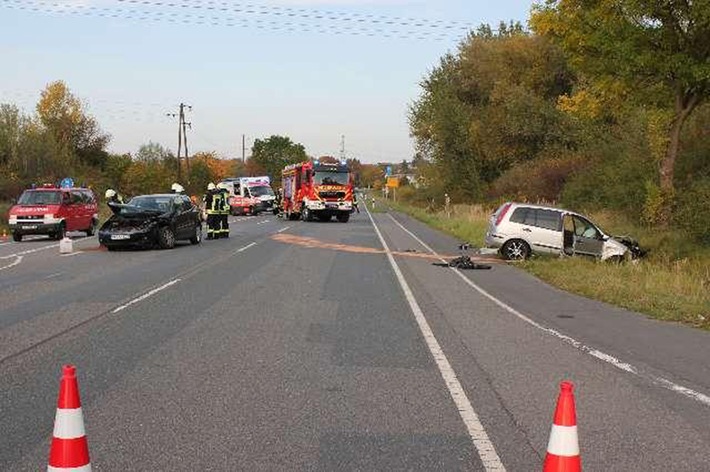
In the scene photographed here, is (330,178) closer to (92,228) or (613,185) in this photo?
(92,228)

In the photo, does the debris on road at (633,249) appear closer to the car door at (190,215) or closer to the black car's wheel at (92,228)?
the car door at (190,215)

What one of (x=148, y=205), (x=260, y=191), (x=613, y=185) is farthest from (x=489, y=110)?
(x=148, y=205)

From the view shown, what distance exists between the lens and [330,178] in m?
41.2

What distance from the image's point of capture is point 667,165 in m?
21.5

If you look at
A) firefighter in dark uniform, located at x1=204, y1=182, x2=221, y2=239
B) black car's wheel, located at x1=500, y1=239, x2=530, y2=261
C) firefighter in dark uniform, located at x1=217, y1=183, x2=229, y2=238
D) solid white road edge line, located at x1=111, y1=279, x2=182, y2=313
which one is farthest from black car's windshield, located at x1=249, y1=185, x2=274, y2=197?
solid white road edge line, located at x1=111, y1=279, x2=182, y2=313

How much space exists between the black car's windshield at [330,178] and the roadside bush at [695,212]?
21.5 m

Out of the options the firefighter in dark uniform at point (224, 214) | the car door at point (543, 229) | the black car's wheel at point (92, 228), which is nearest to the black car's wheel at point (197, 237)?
the firefighter in dark uniform at point (224, 214)

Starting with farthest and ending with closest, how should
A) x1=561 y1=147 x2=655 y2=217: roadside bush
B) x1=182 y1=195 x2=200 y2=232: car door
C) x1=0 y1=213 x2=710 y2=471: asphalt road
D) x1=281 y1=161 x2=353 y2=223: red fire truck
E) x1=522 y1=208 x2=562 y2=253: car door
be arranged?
1. x1=281 y1=161 x2=353 y2=223: red fire truck
2. x1=561 y1=147 x2=655 y2=217: roadside bush
3. x1=182 y1=195 x2=200 y2=232: car door
4. x1=522 y1=208 x2=562 y2=253: car door
5. x1=0 y1=213 x2=710 y2=471: asphalt road

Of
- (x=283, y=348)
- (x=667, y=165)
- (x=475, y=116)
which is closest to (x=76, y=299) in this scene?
(x=283, y=348)

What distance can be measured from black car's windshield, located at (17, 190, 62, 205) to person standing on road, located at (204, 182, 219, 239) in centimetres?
590

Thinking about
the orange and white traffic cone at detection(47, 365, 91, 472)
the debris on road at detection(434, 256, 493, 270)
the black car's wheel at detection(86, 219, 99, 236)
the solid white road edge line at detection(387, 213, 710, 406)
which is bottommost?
the black car's wheel at detection(86, 219, 99, 236)

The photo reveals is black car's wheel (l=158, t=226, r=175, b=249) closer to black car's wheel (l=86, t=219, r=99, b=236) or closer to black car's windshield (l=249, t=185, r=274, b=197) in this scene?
black car's wheel (l=86, t=219, r=99, b=236)

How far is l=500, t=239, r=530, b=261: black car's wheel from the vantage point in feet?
65.4

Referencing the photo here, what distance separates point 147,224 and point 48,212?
26.8ft
